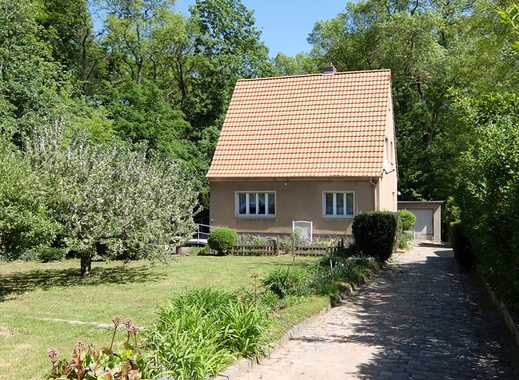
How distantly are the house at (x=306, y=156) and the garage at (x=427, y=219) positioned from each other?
624 cm

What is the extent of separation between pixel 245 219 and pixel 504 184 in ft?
62.6

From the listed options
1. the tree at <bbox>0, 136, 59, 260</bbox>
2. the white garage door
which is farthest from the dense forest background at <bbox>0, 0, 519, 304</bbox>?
the white garage door

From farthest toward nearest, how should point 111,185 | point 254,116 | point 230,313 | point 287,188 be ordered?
point 254,116, point 287,188, point 111,185, point 230,313

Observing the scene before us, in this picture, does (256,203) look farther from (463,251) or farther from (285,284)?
(285,284)

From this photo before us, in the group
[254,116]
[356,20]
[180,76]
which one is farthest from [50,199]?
[356,20]

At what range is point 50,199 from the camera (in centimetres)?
1418

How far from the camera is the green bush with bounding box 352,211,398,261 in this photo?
19.7 m

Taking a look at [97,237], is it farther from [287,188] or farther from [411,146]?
[411,146]

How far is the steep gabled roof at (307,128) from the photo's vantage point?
83.6 feet

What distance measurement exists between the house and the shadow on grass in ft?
28.3

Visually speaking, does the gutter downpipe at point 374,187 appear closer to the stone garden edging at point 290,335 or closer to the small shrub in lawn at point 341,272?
the small shrub in lawn at point 341,272

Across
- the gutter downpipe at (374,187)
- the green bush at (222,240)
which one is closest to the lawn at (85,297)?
the green bush at (222,240)

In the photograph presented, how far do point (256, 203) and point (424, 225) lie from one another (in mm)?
13709

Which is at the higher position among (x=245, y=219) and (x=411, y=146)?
(x=411, y=146)
